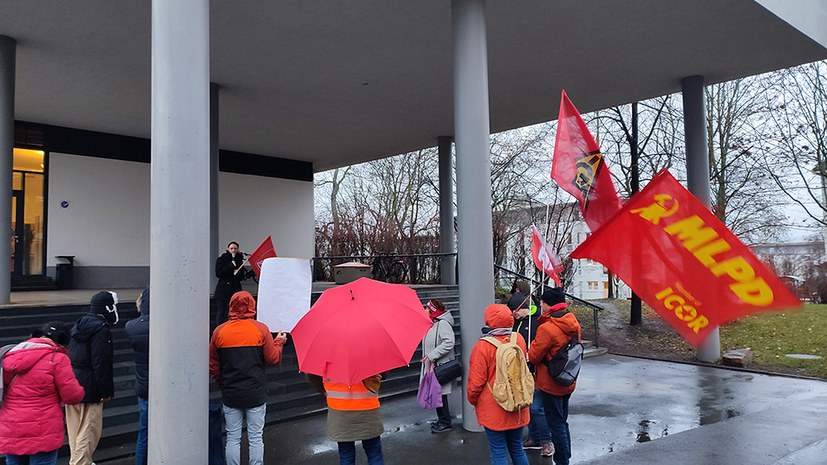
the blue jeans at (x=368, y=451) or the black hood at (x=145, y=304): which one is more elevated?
the black hood at (x=145, y=304)

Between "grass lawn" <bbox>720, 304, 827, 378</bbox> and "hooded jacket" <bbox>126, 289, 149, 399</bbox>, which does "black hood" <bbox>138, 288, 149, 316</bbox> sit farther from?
"grass lawn" <bbox>720, 304, 827, 378</bbox>

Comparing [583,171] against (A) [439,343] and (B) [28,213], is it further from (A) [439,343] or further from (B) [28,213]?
(B) [28,213]

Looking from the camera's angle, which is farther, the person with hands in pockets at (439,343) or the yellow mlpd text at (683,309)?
the person with hands in pockets at (439,343)

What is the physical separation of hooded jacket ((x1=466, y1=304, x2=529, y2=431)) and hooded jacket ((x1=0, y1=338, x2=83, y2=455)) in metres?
3.22

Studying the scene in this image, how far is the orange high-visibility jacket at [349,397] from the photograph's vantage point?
14.0 feet

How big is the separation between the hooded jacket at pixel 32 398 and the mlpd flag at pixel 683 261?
428 centimetres

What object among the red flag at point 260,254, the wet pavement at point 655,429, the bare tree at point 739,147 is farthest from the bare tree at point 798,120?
the red flag at point 260,254

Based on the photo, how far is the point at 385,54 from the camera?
32.8 ft

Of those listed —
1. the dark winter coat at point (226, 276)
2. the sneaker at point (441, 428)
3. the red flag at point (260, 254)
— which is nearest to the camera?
the sneaker at point (441, 428)

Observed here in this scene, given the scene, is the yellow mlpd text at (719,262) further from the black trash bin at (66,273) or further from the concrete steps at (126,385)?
the black trash bin at (66,273)

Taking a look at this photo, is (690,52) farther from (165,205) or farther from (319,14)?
(165,205)

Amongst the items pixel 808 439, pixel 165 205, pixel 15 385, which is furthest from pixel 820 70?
pixel 15 385

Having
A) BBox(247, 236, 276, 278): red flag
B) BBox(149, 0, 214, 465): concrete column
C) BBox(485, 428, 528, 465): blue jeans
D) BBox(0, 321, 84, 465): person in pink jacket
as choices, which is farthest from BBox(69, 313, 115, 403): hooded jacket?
BBox(485, 428, 528, 465): blue jeans

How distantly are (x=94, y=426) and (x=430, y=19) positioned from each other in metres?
6.93
